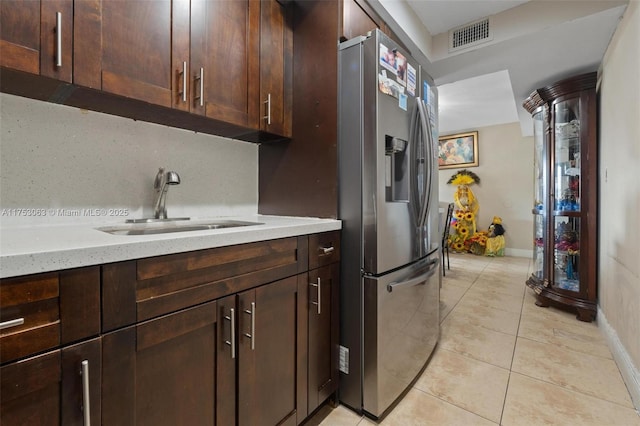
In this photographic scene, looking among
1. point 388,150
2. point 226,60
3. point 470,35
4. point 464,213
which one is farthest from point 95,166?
point 464,213

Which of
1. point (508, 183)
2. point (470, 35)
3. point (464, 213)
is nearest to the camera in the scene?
point (470, 35)

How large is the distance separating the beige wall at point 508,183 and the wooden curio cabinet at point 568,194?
8.12 ft

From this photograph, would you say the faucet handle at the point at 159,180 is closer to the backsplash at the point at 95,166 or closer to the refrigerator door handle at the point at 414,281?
the backsplash at the point at 95,166

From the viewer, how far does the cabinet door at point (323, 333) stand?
1240 millimetres

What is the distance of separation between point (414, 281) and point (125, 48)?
5.44 ft

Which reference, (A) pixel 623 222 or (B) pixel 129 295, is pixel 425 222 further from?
(B) pixel 129 295

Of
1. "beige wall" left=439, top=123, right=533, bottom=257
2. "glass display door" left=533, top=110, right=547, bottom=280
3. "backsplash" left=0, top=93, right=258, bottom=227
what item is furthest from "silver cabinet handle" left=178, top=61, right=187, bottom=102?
"beige wall" left=439, top=123, right=533, bottom=257

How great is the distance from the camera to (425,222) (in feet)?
5.29

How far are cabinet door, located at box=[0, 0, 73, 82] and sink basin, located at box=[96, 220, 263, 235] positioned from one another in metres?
0.57

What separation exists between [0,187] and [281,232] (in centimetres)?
103

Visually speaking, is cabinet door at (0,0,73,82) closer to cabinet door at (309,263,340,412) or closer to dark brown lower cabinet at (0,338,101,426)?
dark brown lower cabinet at (0,338,101,426)

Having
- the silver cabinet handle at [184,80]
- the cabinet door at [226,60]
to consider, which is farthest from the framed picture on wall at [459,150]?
the silver cabinet handle at [184,80]

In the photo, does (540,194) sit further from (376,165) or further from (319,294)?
(319,294)

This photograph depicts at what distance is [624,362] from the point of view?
1.59 meters
